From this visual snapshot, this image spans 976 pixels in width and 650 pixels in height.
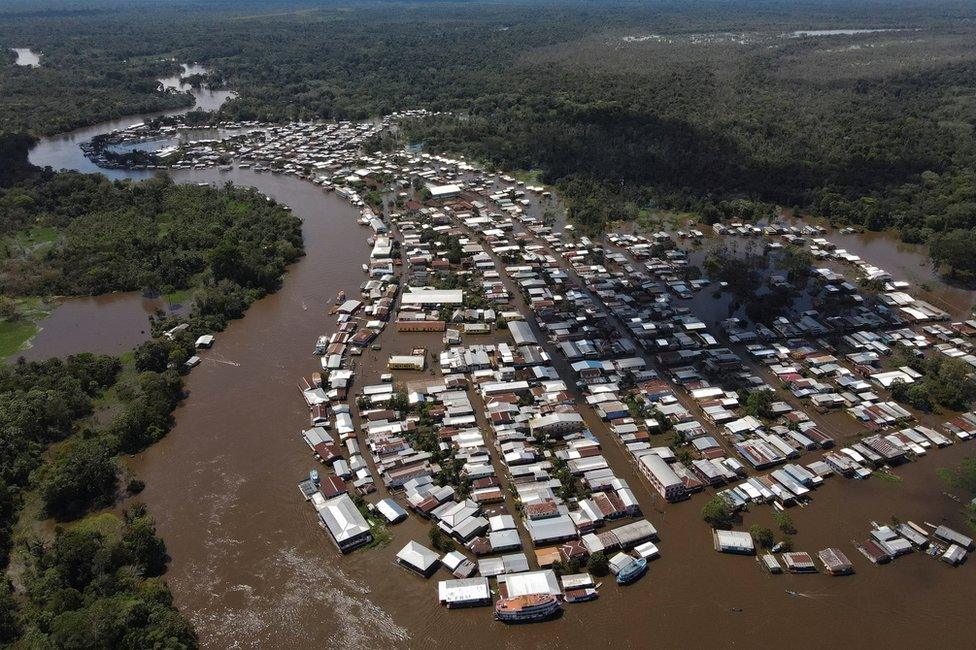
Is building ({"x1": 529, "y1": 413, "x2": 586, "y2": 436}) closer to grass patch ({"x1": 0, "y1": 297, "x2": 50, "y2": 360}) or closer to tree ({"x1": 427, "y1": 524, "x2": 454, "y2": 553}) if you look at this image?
tree ({"x1": 427, "y1": 524, "x2": 454, "y2": 553})

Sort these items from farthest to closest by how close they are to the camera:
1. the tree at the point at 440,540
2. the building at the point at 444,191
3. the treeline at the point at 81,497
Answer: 1. the building at the point at 444,191
2. the tree at the point at 440,540
3. the treeline at the point at 81,497

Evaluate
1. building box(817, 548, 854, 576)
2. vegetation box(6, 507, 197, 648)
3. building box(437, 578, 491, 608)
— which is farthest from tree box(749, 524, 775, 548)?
vegetation box(6, 507, 197, 648)

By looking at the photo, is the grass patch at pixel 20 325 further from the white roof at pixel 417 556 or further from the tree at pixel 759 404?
the tree at pixel 759 404

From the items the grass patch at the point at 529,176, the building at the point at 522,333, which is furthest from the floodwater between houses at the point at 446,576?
the grass patch at the point at 529,176

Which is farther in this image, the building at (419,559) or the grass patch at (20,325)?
the grass patch at (20,325)

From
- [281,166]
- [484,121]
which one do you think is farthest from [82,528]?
[484,121]

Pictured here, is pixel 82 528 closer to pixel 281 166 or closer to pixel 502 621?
pixel 502 621
